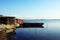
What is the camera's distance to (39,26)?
38531 millimetres

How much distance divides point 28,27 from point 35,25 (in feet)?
7.24

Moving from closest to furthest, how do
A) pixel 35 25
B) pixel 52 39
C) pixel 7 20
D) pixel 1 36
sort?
pixel 1 36 → pixel 52 39 → pixel 7 20 → pixel 35 25

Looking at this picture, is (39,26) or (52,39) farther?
(39,26)

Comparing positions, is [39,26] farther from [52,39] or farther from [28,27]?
[52,39]

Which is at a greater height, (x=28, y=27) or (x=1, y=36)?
(x=1, y=36)

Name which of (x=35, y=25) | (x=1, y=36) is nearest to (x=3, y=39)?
(x=1, y=36)

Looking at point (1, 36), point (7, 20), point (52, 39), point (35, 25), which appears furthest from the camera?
point (35, 25)

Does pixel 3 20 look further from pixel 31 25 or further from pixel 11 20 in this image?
pixel 31 25

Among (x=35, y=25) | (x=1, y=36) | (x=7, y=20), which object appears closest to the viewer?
(x=1, y=36)

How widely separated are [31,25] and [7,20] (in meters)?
16.0

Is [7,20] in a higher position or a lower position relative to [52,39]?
higher

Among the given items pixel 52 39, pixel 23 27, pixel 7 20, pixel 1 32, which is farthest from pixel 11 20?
pixel 1 32

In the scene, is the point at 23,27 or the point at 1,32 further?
the point at 23,27

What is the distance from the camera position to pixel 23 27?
38.4 metres
